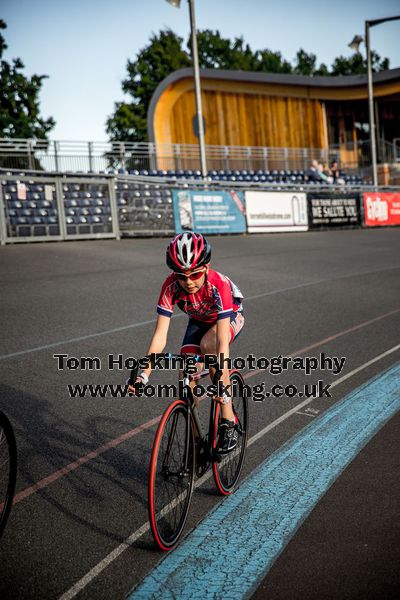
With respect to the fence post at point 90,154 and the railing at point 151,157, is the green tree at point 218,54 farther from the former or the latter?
the fence post at point 90,154

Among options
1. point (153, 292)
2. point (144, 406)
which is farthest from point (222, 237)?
point (144, 406)

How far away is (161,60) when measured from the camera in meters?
67.9

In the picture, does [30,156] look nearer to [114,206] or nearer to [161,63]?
[114,206]

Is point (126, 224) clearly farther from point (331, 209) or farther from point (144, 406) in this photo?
point (144, 406)

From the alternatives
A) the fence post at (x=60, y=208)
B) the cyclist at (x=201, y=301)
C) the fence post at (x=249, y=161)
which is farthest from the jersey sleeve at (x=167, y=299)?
the fence post at (x=249, y=161)

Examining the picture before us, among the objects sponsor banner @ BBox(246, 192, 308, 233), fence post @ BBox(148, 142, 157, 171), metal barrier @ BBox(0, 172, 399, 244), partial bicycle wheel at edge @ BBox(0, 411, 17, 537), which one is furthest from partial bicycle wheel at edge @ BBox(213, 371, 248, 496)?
fence post @ BBox(148, 142, 157, 171)

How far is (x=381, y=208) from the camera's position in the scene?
27.0 m

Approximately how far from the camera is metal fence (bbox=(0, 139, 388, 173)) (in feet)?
76.2

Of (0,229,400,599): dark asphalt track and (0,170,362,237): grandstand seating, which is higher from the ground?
(0,170,362,237): grandstand seating

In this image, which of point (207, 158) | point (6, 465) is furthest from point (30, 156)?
point (6, 465)

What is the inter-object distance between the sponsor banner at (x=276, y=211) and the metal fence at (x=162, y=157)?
7.57 m

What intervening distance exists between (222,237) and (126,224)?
356 cm

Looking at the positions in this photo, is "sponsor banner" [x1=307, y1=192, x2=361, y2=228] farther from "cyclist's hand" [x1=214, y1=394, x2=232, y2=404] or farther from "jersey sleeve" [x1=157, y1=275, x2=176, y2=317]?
"cyclist's hand" [x1=214, y1=394, x2=232, y2=404]

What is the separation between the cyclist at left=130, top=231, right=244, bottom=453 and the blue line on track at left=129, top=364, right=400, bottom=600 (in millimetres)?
433
